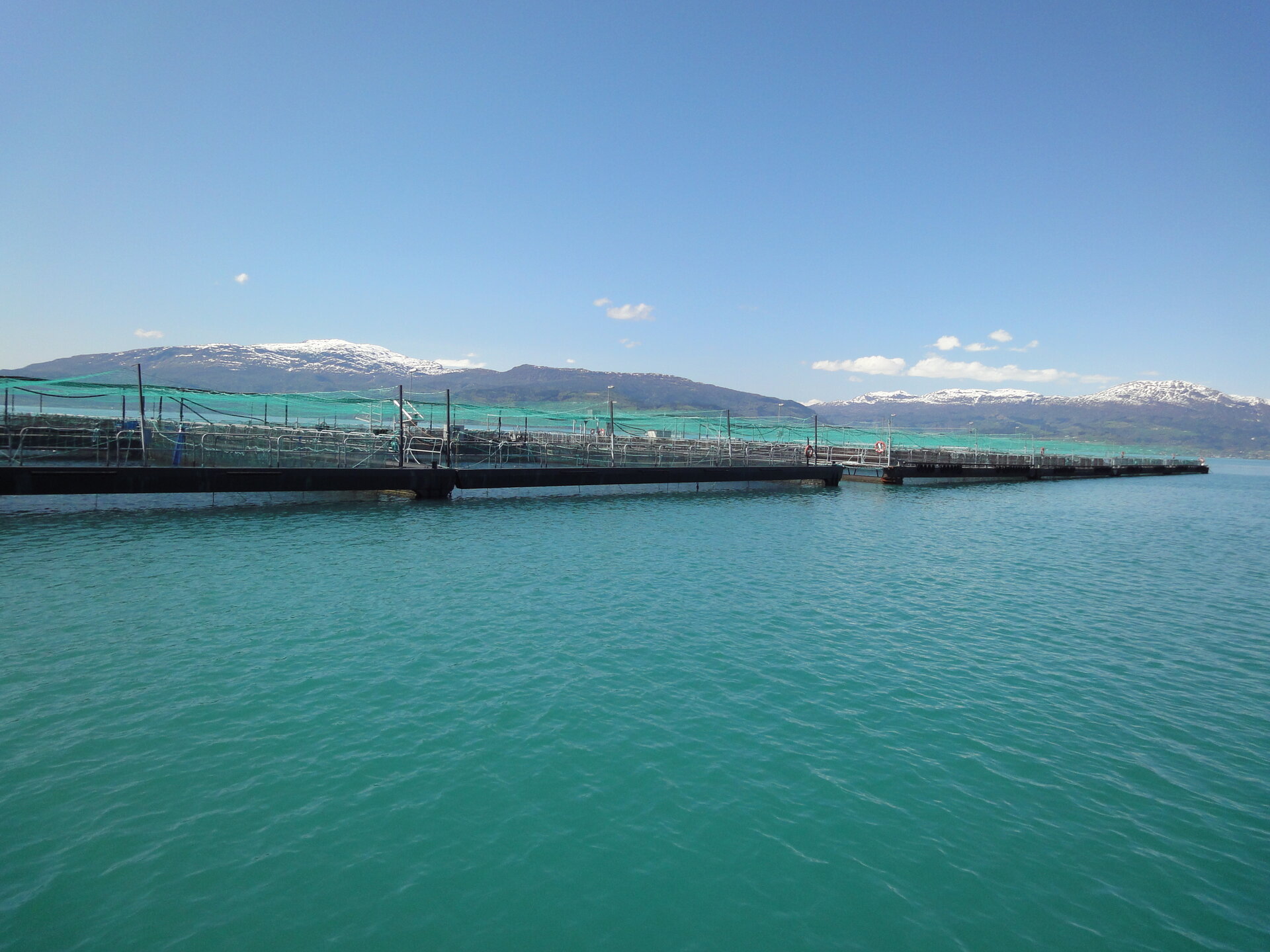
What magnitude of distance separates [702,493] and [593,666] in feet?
106

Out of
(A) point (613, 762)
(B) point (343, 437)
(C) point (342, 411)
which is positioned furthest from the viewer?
(C) point (342, 411)

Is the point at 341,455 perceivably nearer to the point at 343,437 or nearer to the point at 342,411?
the point at 343,437

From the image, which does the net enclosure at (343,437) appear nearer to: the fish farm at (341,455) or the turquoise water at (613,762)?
the fish farm at (341,455)

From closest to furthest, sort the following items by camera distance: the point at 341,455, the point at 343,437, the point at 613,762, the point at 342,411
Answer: the point at 613,762, the point at 341,455, the point at 343,437, the point at 342,411

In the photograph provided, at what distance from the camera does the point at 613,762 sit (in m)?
8.30

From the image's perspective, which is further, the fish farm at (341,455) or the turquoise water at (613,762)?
the fish farm at (341,455)

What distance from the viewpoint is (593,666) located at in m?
11.4

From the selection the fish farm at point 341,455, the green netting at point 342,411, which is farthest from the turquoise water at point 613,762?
the green netting at point 342,411

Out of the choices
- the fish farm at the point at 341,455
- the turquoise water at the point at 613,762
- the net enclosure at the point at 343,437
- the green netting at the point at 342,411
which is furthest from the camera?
the green netting at the point at 342,411

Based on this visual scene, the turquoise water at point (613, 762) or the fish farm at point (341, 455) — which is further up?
the fish farm at point (341, 455)

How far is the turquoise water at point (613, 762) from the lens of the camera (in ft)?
19.3

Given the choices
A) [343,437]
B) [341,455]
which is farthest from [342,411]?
[341,455]

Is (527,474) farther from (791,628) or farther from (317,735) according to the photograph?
(317,735)

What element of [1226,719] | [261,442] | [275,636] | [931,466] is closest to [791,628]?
[1226,719]
